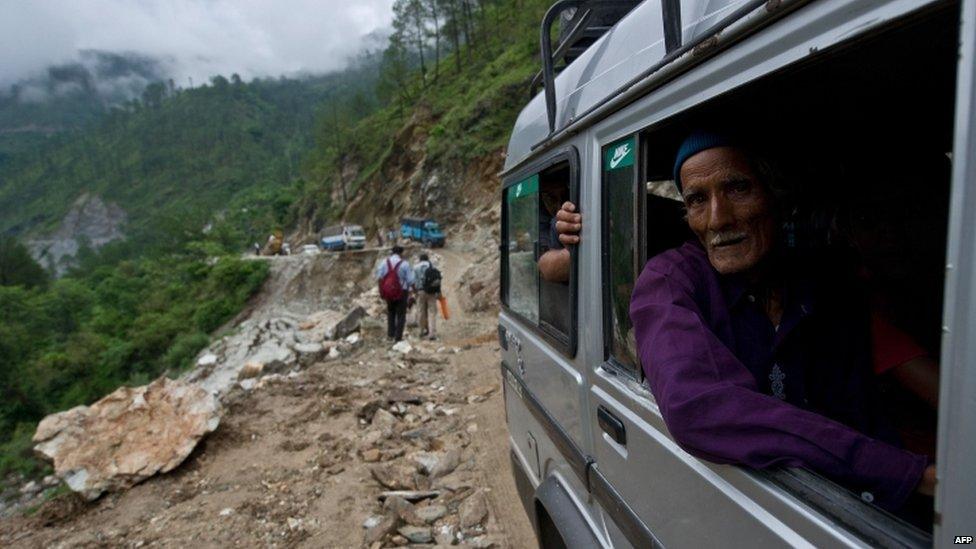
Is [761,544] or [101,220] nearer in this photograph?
[761,544]

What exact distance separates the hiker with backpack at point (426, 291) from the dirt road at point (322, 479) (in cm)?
292

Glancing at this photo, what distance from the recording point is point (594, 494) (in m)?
1.84

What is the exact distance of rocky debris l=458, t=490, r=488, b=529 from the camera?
145 inches

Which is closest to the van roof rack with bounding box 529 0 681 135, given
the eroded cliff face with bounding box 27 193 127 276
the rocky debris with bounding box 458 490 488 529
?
the rocky debris with bounding box 458 490 488 529

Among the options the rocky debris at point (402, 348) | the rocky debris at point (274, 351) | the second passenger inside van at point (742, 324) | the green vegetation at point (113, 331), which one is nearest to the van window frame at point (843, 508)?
the second passenger inside van at point (742, 324)

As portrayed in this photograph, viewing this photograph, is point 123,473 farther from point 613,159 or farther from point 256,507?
point 613,159

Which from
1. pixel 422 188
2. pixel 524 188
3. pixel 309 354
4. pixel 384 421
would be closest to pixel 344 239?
pixel 422 188

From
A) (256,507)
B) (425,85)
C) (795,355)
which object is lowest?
(256,507)

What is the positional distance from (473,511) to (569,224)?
2592 mm

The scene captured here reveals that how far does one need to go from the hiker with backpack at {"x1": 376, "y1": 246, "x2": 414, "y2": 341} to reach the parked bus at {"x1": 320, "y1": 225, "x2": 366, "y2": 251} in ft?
79.9

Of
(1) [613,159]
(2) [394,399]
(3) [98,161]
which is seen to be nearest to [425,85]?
(2) [394,399]

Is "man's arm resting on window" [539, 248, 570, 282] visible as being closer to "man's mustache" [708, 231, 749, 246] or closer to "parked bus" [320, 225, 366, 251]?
"man's mustache" [708, 231, 749, 246]

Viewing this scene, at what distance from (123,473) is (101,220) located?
136245mm

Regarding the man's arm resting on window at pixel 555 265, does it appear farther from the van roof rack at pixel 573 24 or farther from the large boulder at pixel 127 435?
the large boulder at pixel 127 435
